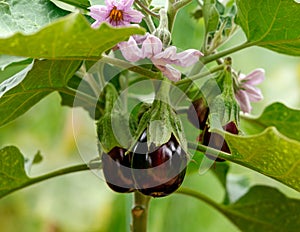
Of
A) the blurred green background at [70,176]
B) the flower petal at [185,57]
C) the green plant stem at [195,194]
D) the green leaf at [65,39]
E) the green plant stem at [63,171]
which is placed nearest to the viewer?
the green leaf at [65,39]

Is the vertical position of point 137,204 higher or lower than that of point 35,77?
lower

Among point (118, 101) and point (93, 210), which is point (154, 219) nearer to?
point (93, 210)

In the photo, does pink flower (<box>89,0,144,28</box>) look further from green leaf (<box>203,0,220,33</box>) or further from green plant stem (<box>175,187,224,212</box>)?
green plant stem (<box>175,187,224,212</box>)

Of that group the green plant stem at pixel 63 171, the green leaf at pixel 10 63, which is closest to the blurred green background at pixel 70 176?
the green leaf at pixel 10 63

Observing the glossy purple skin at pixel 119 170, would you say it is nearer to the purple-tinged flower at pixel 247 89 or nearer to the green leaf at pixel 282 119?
the purple-tinged flower at pixel 247 89

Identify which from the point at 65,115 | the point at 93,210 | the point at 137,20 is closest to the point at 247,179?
the point at 137,20
